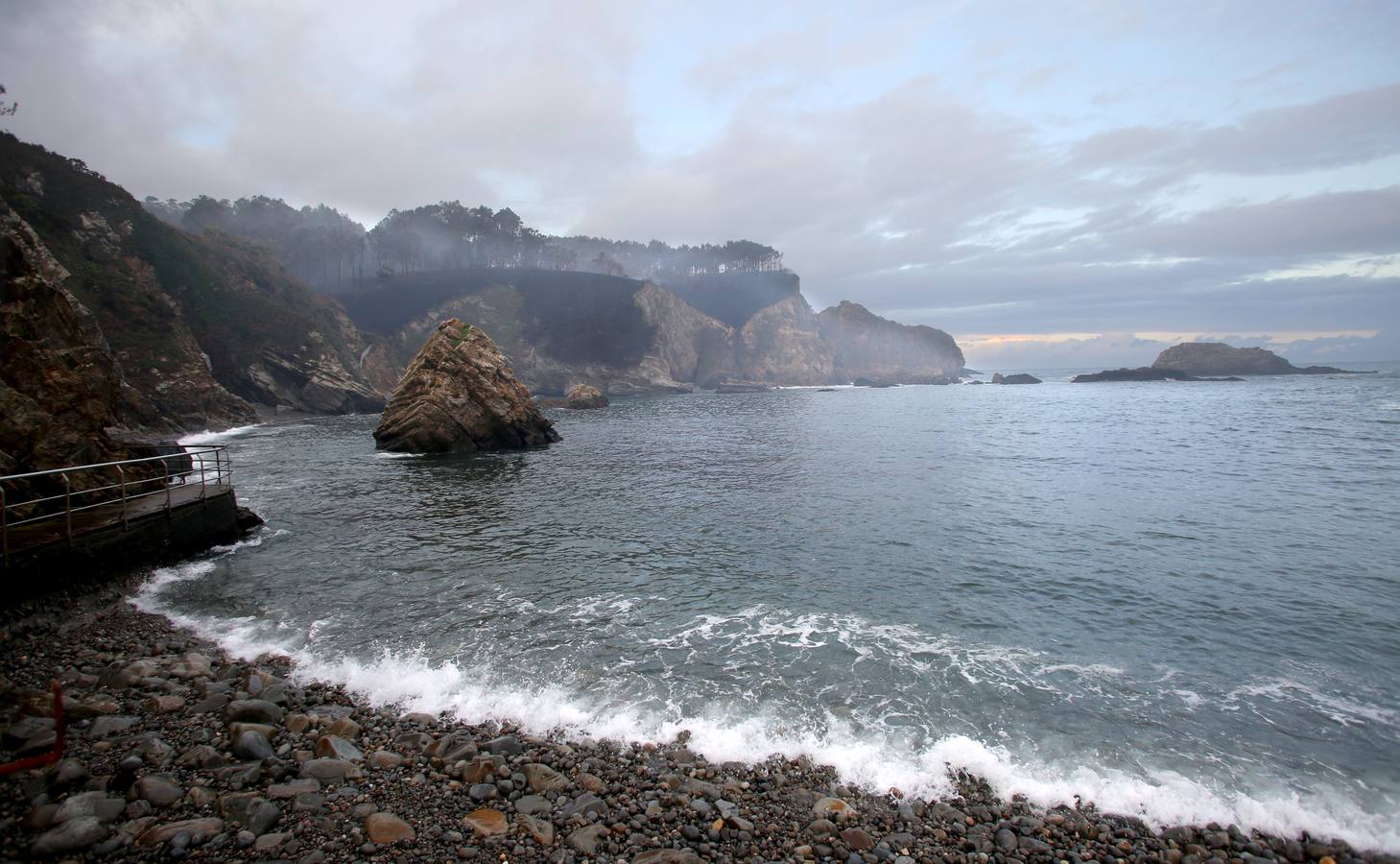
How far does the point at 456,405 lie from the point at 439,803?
40951mm

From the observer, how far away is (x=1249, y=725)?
9609mm

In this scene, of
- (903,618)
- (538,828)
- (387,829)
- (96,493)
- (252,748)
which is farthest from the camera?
(96,493)

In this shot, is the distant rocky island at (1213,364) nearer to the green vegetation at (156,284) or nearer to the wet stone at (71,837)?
the green vegetation at (156,284)

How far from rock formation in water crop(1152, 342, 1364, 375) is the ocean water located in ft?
651

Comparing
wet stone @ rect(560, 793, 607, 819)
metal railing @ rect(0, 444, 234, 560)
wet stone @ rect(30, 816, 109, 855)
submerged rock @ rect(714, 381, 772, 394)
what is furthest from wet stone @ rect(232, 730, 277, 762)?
submerged rock @ rect(714, 381, 772, 394)

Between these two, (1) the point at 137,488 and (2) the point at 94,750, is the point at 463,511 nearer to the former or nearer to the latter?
(1) the point at 137,488

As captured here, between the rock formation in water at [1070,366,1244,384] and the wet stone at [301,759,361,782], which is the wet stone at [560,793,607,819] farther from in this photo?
the rock formation in water at [1070,366,1244,384]

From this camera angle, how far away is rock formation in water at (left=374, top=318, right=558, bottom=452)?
43625 millimetres

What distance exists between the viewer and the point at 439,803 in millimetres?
7109

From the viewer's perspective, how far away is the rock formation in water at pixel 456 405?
43.6m

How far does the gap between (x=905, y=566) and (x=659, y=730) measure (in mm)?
10444

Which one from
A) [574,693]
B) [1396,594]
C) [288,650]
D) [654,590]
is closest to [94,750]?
[288,650]

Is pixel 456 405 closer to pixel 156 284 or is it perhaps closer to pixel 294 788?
pixel 294 788

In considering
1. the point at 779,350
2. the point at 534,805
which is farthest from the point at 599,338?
the point at 534,805
